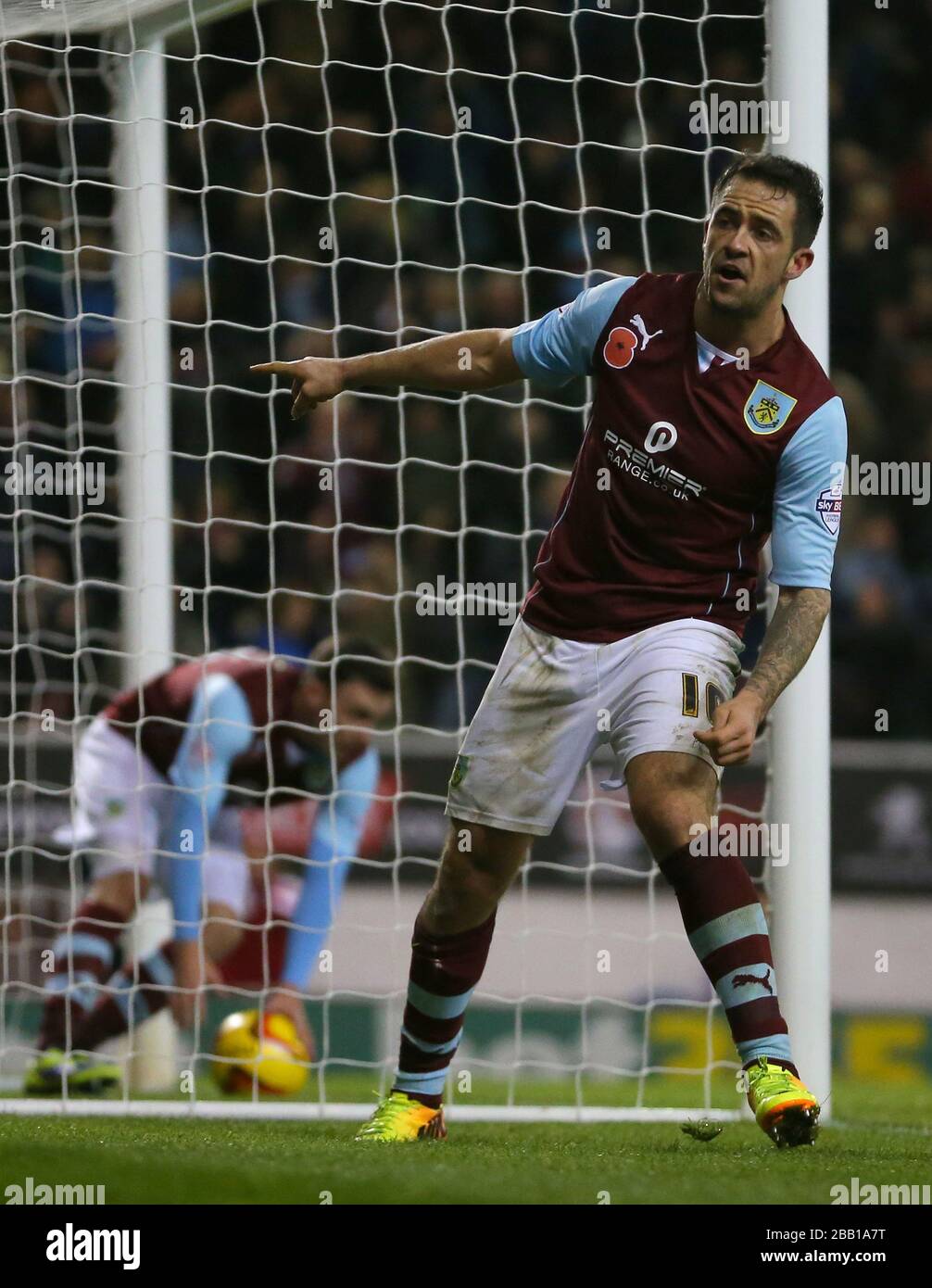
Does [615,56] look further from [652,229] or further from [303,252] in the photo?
[303,252]

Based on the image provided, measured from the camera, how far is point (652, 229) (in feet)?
29.6

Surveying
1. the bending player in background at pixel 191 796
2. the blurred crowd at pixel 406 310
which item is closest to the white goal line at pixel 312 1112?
the bending player in background at pixel 191 796

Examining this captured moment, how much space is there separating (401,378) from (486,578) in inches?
204

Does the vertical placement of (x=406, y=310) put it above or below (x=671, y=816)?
above

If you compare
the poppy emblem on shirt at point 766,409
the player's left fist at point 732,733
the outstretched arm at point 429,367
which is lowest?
the player's left fist at point 732,733

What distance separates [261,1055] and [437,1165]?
2.29 meters

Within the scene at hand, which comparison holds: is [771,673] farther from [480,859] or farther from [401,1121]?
[401,1121]

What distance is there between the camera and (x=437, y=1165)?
116 inches

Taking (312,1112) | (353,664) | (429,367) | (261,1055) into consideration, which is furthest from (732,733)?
(353,664)

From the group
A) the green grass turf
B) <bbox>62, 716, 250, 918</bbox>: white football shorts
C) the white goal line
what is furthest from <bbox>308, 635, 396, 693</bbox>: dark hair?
the green grass turf

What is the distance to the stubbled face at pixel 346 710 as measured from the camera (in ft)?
18.2

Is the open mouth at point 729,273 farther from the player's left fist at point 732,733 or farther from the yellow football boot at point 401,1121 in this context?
the yellow football boot at point 401,1121

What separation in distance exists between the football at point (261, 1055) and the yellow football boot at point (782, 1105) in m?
2.11
